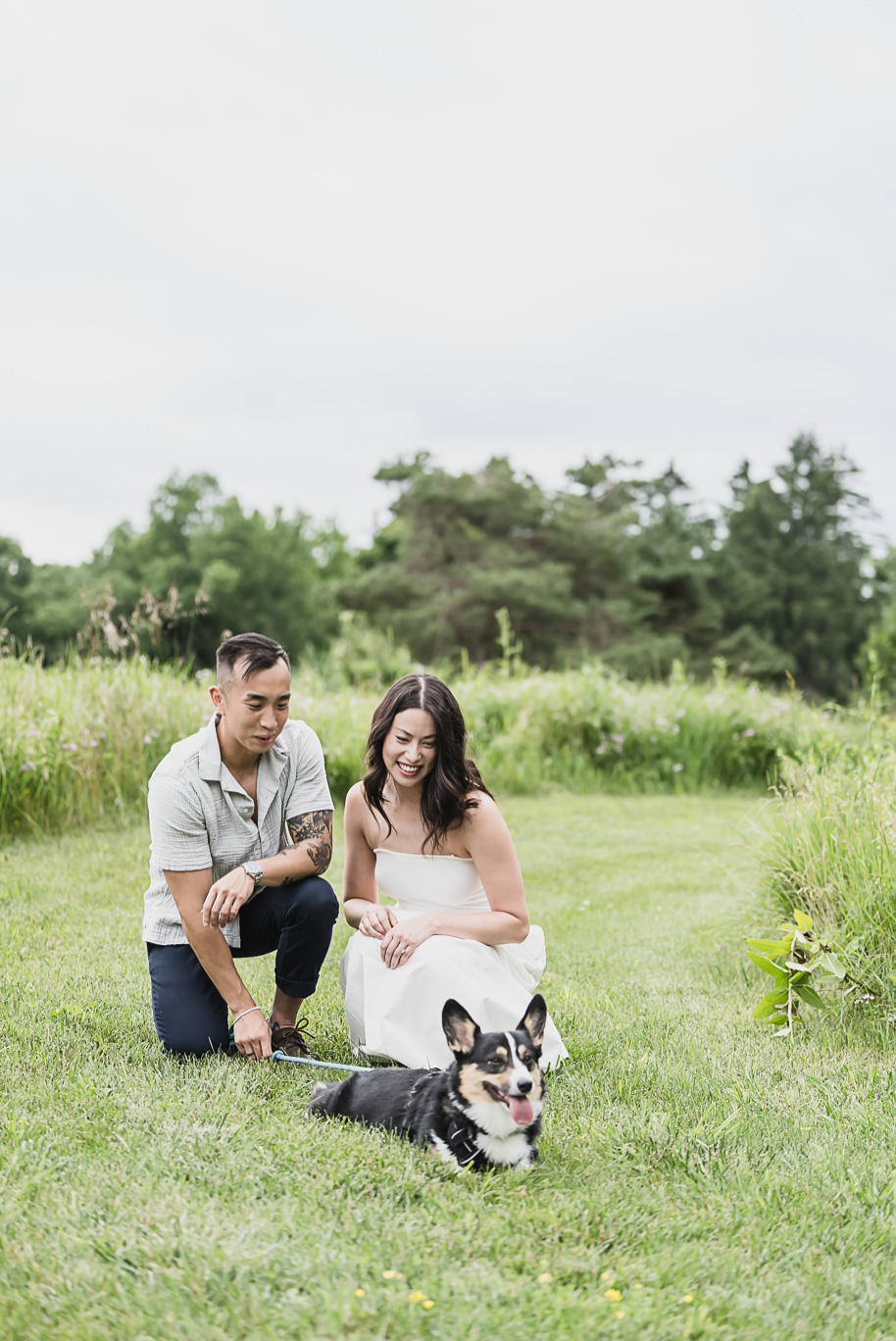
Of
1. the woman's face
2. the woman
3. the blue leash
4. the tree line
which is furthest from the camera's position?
the tree line

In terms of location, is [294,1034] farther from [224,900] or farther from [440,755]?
[440,755]

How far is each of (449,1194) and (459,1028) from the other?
37 centimetres

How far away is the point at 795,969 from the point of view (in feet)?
12.3

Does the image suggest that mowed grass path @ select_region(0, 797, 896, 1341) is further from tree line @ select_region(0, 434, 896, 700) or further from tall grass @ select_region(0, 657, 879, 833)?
tree line @ select_region(0, 434, 896, 700)

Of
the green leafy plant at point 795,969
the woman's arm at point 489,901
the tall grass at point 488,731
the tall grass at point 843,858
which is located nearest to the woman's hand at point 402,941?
the woman's arm at point 489,901

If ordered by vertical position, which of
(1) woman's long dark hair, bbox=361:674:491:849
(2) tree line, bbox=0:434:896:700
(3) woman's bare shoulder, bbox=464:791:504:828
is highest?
(2) tree line, bbox=0:434:896:700

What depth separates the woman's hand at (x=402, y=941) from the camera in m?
3.24

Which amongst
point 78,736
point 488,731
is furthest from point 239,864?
point 488,731

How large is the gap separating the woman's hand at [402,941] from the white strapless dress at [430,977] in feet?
0.07

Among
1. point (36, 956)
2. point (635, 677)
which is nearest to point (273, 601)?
point (635, 677)

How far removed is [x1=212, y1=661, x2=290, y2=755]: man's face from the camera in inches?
127

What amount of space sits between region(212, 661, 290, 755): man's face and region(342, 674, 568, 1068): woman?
14.9 inches

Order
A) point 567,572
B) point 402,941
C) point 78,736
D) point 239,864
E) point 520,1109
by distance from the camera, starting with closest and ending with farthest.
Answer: point 520,1109, point 402,941, point 239,864, point 78,736, point 567,572

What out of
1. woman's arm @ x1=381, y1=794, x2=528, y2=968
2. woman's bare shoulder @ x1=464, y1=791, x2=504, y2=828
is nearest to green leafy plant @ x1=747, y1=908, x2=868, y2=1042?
woman's arm @ x1=381, y1=794, x2=528, y2=968
